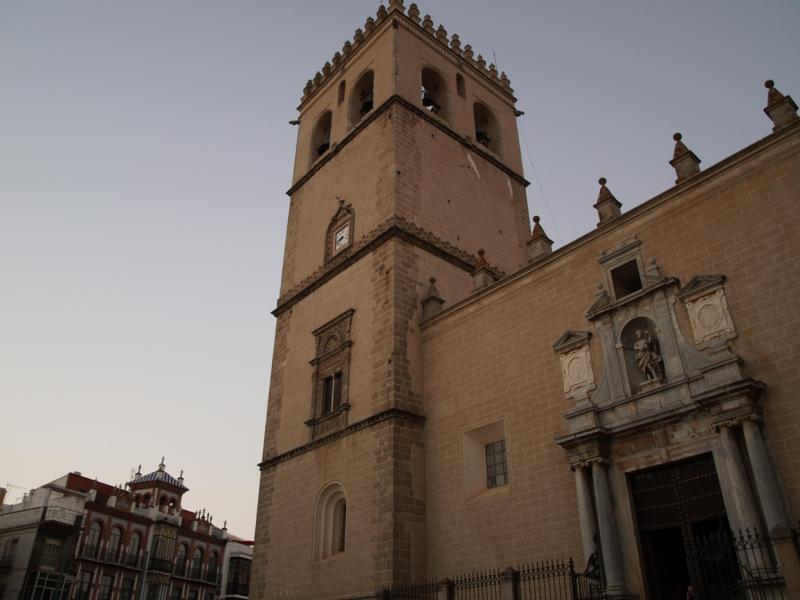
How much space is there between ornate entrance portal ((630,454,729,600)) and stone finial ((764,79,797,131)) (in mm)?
5880

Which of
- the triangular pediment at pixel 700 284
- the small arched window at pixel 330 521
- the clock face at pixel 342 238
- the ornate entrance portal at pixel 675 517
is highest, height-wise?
the clock face at pixel 342 238

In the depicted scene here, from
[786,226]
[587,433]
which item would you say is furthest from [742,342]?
[587,433]

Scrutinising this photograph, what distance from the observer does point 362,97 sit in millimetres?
23594

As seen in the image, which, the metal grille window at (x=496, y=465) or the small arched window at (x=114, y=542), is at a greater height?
the small arched window at (x=114, y=542)

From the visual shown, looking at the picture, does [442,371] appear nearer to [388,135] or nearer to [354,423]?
[354,423]

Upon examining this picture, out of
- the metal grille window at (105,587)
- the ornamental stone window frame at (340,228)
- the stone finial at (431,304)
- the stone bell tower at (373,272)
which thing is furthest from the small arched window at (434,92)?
the metal grille window at (105,587)

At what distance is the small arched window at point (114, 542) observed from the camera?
3950 cm

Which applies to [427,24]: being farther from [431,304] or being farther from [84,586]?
[84,586]

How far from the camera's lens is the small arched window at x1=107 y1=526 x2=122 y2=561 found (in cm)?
3950

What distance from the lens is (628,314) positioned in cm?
1221

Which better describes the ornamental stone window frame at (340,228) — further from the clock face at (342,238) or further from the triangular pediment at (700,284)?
the triangular pediment at (700,284)

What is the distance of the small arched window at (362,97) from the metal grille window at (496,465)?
42.5 feet

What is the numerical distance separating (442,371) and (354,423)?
7.75 feet

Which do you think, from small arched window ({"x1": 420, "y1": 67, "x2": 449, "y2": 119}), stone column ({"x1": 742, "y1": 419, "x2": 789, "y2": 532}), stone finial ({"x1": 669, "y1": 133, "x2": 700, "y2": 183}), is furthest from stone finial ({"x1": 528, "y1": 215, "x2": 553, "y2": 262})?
small arched window ({"x1": 420, "y1": 67, "x2": 449, "y2": 119})
